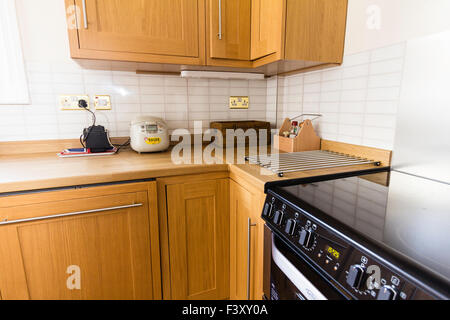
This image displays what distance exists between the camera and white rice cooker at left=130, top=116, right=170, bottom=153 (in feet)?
4.82

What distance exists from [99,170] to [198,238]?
0.58 meters

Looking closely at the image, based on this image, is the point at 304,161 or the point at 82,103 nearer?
the point at 304,161

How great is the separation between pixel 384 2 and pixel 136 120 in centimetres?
136

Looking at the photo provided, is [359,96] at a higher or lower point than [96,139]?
higher

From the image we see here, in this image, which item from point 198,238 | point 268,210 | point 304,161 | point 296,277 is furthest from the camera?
point 198,238

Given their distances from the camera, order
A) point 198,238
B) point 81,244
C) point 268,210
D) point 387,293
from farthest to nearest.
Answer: point 198,238, point 81,244, point 268,210, point 387,293

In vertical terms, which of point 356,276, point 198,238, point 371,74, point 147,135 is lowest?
point 198,238

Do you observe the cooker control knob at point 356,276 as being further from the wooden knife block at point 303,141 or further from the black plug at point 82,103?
the black plug at point 82,103

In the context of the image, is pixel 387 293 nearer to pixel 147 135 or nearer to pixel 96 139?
pixel 147 135

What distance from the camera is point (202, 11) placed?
1392 mm

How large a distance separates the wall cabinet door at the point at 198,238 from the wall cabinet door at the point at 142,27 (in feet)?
2.44

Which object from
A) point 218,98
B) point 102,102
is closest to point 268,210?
point 218,98

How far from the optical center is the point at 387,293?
1.53 feet

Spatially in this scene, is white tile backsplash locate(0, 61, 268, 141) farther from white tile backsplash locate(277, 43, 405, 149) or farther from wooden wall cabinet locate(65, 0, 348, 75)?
white tile backsplash locate(277, 43, 405, 149)
